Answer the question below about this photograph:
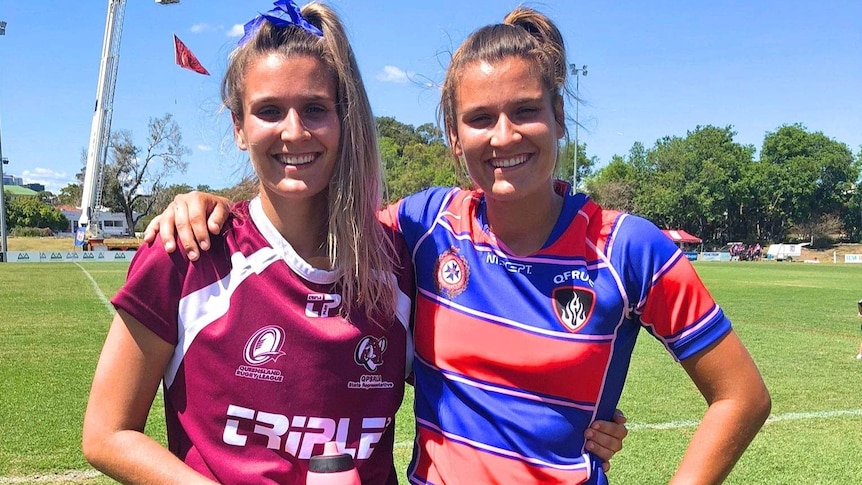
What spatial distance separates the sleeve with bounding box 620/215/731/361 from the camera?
1.75 metres

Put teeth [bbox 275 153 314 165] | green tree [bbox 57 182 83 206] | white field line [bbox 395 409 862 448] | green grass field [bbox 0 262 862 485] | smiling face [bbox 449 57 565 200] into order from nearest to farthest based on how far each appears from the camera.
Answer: teeth [bbox 275 153 314 165]
smiling face [bbox 449 57 565 200]
green grass field [bbox 0 262 862 485]
white field line [bbox 395 409 862 448]
green tree [bbox 57 182 83 206]

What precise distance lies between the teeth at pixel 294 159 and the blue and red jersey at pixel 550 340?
553 millimetres

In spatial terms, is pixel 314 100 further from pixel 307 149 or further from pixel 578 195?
pixel 578 195

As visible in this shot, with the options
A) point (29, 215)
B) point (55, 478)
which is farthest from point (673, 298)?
point (29, 215)

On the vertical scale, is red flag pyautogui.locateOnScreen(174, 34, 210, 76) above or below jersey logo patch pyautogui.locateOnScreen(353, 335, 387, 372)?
above

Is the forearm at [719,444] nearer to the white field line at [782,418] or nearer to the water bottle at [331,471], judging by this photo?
the water bottle at [331,471]

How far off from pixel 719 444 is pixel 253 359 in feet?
3.92

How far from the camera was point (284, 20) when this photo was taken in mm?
1883

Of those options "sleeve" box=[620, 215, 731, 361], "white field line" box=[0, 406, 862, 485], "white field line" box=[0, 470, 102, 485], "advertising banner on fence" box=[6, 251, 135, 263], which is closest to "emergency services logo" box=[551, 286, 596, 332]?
"sleeve" box=[620, 215, 731, 361]

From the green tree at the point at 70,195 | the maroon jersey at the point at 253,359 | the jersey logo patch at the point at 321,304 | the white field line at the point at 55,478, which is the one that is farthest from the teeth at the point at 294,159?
the green tree at the point at 70,195

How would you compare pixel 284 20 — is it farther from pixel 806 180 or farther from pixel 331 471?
pixel 806 180

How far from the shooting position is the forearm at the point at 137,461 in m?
1.55

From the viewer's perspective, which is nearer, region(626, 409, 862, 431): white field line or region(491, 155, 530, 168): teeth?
region(491, 155, 530, 168): teeth

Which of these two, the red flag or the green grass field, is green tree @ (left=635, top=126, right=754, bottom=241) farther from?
the green grass field
